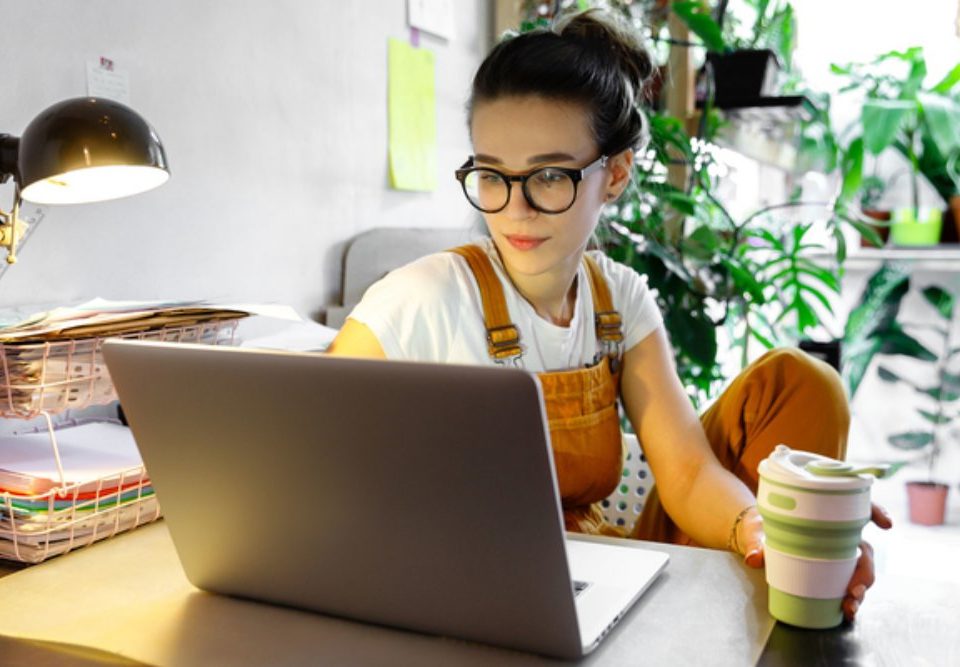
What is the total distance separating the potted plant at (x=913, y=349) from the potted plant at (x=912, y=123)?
155mm

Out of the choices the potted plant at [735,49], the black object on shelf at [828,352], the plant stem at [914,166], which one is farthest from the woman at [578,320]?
the plant stem at [914,166]

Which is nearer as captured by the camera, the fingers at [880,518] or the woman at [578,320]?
the fingers at [880,518]

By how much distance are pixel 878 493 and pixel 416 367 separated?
288 cm

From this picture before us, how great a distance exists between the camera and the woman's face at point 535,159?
43.2 inches

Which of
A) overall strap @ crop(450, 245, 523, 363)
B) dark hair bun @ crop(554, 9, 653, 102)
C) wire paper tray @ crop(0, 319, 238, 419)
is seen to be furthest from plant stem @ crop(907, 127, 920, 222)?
wire paper tray @ crop(0, 319, 238, 419)

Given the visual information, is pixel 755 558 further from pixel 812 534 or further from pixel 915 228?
pixel 915 228

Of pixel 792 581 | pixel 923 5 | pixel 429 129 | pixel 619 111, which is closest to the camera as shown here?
pixel 792 581

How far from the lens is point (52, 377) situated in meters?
0.85

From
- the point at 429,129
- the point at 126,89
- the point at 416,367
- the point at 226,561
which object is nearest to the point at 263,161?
the point at 126,89

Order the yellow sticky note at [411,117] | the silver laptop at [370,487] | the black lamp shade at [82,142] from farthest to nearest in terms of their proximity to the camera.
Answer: the yellow sticky note at [411,117], the black lamp shade at [82,142], the silver laptop at [370,487]

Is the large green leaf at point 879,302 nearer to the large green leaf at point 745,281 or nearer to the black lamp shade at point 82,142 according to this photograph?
the large green leaf at point 745,281

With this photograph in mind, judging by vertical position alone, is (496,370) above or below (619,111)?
below

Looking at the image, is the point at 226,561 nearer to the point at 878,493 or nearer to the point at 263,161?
the point at 263,161

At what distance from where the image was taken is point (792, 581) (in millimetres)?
648
